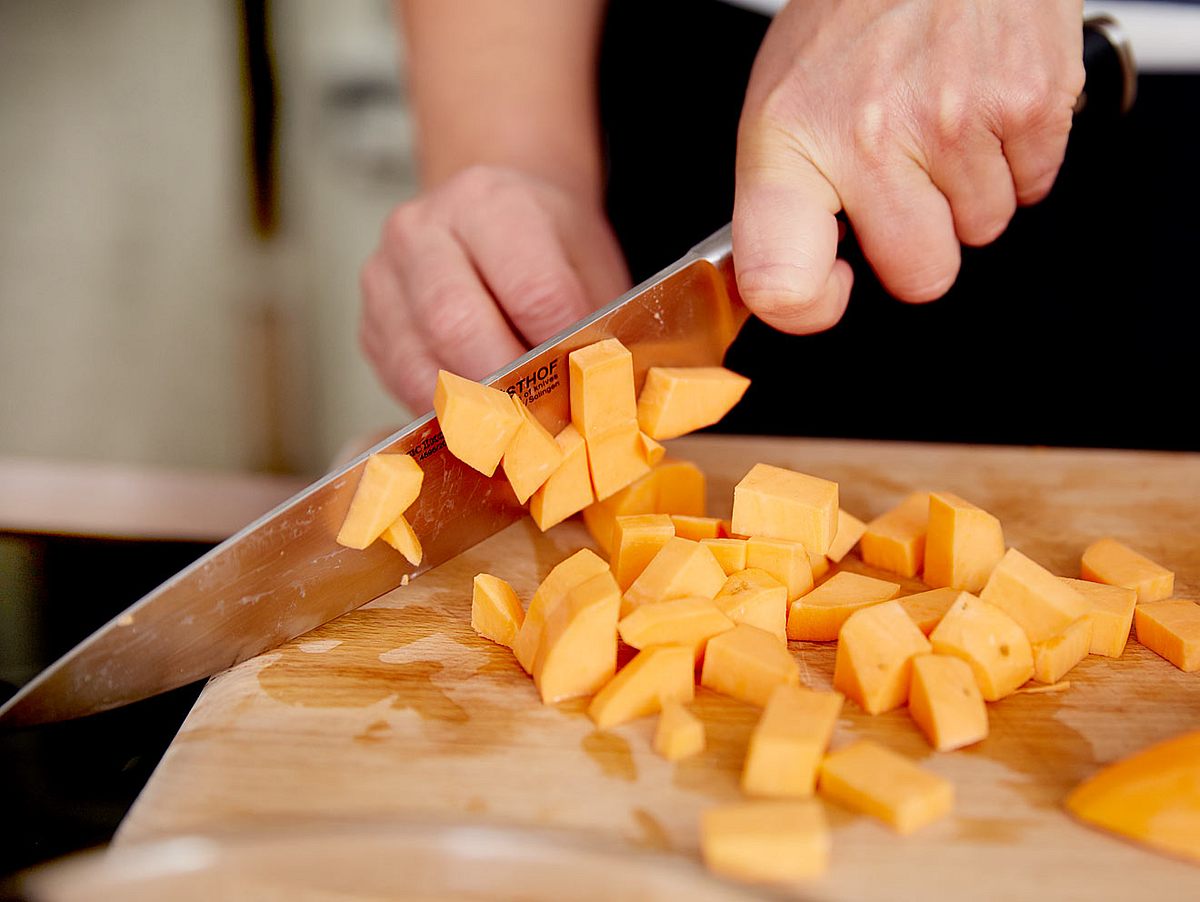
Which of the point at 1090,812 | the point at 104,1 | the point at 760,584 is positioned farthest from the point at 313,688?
the point at 104,1

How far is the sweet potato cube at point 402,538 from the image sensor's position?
1.40 metres

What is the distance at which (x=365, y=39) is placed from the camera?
4.10 metres

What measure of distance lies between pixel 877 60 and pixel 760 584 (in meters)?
0.75

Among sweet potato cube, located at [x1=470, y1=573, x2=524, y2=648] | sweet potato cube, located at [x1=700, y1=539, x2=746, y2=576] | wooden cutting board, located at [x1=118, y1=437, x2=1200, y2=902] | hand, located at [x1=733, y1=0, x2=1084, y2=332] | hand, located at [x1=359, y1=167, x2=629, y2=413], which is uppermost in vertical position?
hand, located at [x1=733, y1=0, x2=1084, y2=332]

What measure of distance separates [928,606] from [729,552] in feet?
0.89

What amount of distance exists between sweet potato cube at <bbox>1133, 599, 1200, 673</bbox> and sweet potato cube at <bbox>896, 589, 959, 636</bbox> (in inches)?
10.1

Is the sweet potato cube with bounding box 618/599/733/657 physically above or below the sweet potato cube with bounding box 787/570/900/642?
above

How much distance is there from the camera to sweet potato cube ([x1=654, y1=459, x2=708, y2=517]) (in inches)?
63.4

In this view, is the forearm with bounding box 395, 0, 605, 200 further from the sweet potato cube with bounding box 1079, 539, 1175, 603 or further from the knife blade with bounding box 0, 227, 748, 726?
the sweet potato cube with bounding box 1079, 539, 1175, 603

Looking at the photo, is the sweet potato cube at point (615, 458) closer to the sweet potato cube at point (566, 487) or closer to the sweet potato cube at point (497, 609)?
the sweet potato cube at point (566, 487)

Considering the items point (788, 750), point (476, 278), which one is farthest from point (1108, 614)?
point (476, 278)

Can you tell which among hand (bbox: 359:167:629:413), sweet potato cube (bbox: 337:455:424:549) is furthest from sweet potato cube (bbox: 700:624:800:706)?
hand (bbox: 359:167:629:413)

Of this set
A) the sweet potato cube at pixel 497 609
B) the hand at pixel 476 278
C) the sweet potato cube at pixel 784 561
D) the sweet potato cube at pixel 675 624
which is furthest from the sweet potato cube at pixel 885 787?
the hand at pixel 476 278

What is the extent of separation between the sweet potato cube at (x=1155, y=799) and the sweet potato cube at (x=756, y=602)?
1.34 feet
